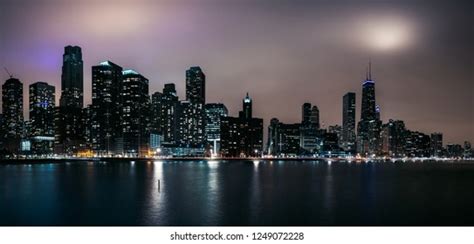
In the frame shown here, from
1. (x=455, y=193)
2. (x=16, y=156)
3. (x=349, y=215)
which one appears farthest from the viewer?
(x=16, y=156)

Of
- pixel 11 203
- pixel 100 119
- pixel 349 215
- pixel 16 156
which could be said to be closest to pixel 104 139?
pixel 100 119

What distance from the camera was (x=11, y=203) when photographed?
23.9 m

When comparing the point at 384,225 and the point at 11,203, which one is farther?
the point at 11,203

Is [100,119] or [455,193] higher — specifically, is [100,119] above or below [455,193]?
above

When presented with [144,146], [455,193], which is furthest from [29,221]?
[144,146]

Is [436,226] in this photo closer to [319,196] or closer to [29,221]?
[319,196]

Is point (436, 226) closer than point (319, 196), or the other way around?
point (436, 226)

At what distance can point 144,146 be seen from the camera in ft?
448

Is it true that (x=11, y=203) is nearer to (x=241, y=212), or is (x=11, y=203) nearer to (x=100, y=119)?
(x=241, y=212)

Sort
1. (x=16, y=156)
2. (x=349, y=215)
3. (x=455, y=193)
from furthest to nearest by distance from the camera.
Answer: (x=16, y=156), (x=455, y=193), (x=349, y=215)

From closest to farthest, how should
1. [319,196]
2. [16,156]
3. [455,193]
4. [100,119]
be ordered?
1. [319,196]
2. [455,193]
3. [16,156]
4. [100,119]

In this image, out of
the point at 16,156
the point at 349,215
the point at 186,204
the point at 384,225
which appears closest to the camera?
the point at 384,225

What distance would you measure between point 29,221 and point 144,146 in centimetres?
12022
